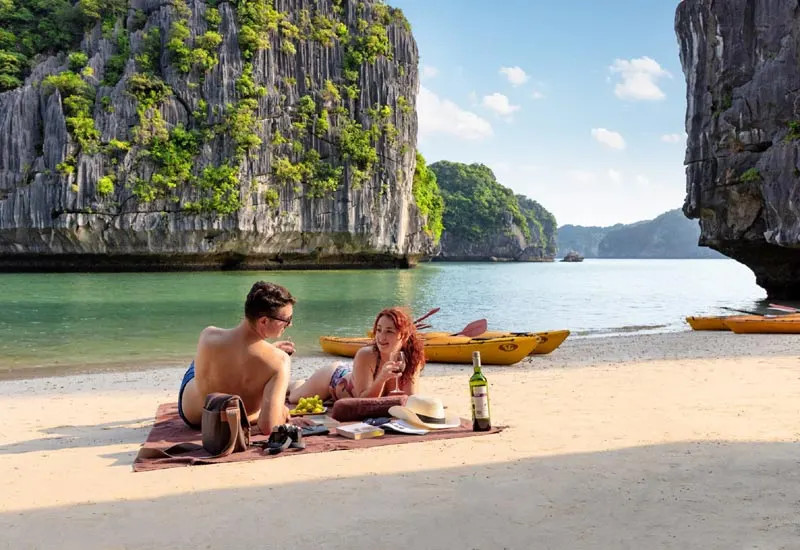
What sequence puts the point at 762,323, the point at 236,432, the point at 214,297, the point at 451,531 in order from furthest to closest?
the point at 214,297 → the point at 762,323 → the point at 236,432 → the point at 451,531

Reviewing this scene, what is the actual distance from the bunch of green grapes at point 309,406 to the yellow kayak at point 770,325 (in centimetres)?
1457

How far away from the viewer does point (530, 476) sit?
441 cm

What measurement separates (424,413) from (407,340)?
67 cm

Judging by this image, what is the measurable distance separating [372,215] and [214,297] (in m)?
32.5

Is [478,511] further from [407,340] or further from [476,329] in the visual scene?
[476,329]

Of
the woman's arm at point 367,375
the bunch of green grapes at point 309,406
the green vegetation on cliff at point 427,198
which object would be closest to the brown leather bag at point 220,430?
the woman's arm at point 367,375

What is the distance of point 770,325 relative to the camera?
1719cm

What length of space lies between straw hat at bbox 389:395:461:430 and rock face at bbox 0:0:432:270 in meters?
50.6

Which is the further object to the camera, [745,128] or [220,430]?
[745,128]

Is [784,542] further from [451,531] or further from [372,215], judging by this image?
[372,215]

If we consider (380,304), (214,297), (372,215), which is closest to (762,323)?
(380,304)

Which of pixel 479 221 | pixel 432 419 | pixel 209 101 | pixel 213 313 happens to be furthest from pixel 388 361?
pixel 479 221

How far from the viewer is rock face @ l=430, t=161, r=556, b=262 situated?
452ft

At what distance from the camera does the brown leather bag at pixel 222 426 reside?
4.96 metres
